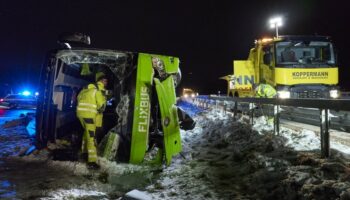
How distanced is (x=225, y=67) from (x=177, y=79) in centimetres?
8348

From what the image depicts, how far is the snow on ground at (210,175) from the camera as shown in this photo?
436 centimetres

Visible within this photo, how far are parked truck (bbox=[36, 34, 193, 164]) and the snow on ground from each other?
15.1 inches

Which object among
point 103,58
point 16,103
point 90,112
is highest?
point 103,58

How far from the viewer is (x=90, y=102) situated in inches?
247

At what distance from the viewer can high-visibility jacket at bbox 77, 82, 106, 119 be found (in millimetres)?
6258

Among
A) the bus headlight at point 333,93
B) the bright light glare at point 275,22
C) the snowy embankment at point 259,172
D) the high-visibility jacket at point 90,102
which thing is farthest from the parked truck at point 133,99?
the bright light glare at point 275,22

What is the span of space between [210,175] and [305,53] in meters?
9.21

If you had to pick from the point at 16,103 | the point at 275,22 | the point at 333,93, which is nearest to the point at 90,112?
the point at 333,93

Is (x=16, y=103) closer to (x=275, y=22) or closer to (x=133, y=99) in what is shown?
(x=275, y=22)

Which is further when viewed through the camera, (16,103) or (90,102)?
(16,103)

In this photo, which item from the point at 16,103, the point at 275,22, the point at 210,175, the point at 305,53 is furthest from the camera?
the point at 16,103

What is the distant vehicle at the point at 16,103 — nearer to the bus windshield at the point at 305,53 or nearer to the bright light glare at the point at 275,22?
the bright light glare at the point at 275,22

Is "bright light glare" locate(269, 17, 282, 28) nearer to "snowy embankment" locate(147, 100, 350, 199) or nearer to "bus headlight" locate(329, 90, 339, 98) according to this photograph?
"bus headlight" locate(329, 90, 339, 98)

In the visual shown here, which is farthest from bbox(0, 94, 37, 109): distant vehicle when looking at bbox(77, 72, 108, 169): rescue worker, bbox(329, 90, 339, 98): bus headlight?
bbox(77, 72, 108, 169): rescue worker
